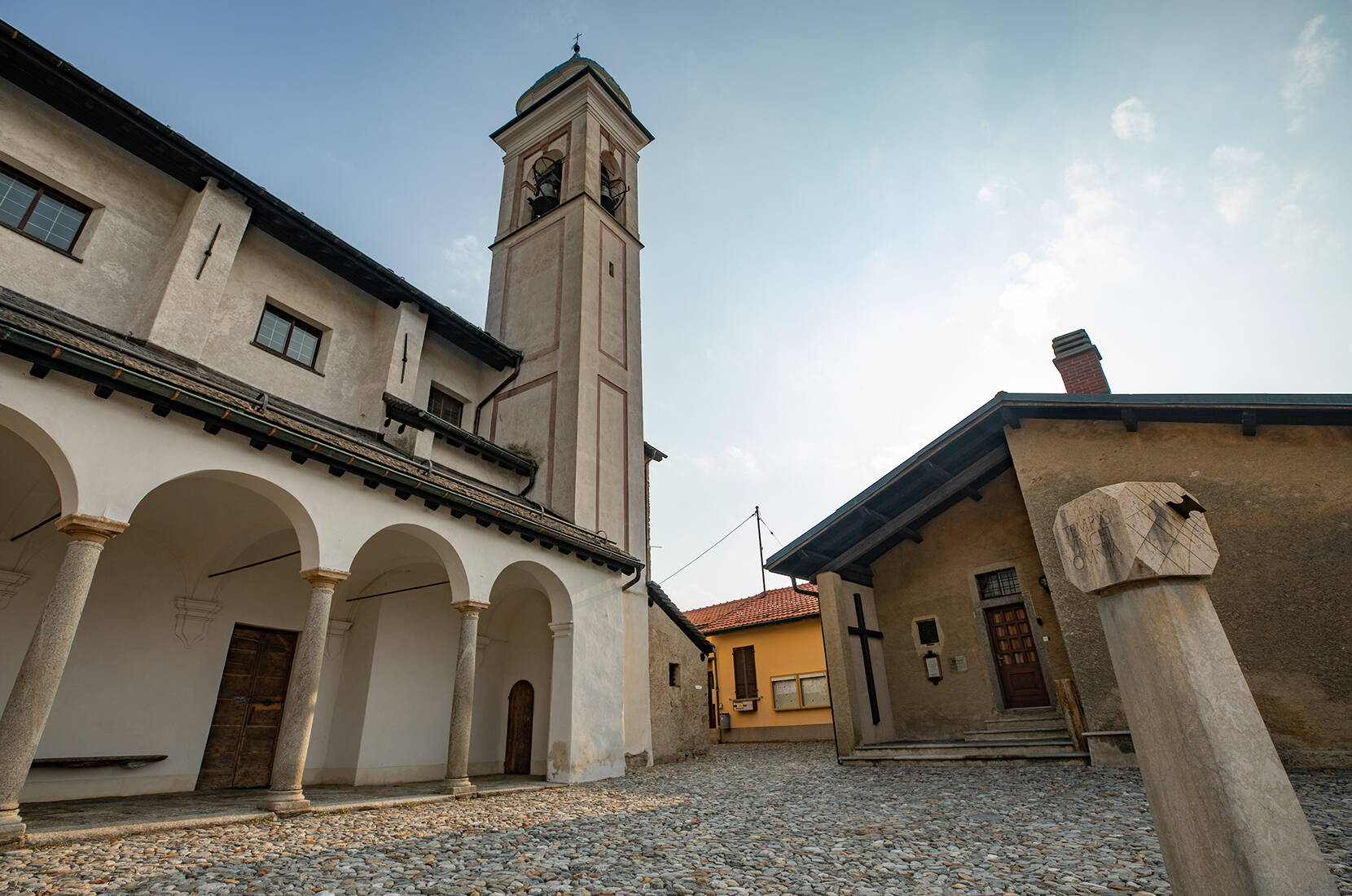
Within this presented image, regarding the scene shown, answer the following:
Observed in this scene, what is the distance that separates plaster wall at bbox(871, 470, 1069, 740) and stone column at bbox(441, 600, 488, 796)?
22.2 feet

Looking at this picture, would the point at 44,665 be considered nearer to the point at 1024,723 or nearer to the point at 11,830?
the point at 11,830

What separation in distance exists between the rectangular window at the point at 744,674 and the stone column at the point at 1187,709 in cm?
2126

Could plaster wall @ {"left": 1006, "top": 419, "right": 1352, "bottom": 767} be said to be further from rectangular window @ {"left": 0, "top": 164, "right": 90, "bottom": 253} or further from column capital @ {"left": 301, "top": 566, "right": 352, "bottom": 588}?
rectangular window @ {"left": 0, "top": 164, "right": 90, "bottom": 253}

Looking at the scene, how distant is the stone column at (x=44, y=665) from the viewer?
477 cm

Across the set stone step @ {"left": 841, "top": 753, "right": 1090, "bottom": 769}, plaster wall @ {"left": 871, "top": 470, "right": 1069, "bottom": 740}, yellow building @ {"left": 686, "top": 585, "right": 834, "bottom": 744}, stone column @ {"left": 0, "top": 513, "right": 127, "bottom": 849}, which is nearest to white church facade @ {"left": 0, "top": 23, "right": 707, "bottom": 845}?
stone column @ {"left": 0, "top": 513, "right": 127, "bottom": 849}

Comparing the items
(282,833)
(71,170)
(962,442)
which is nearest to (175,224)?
(71,170)

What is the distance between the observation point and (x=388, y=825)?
6137mm

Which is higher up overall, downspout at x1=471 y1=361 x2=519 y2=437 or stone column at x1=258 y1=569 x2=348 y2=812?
downspout at x1=471 y1=361 x2=519 y2=437

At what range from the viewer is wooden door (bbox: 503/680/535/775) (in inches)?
454

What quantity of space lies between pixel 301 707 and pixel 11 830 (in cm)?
236

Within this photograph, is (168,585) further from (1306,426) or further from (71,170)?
(1306,426)

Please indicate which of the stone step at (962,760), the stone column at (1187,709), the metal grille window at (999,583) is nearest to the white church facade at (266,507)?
the stone step at (962,760)

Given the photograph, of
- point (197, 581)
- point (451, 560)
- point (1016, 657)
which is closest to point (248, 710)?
point (197, 581)

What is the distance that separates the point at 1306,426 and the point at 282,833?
12.4m
